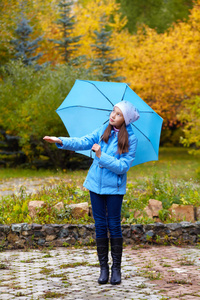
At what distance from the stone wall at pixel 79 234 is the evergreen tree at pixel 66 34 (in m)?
17.3

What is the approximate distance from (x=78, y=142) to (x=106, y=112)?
2.63ft

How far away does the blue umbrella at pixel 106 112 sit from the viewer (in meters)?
4.88

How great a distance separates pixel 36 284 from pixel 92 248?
1714mm

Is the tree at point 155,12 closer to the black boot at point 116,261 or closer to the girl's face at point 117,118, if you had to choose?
the girl's face at point 117,118

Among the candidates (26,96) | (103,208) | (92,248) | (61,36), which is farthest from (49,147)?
(103,208)

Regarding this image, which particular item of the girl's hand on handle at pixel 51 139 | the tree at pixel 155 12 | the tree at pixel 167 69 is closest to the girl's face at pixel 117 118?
the girl's hand on handle at pixel 51 139

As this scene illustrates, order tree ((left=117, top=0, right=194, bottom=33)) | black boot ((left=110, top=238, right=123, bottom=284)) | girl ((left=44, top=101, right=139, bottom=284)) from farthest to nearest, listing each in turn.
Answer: tree ((left=117, top=0, right=194, bottom=33))
black boot ((left=110, top=238, right=123, bottom=284))
girl ((left=44, top=101, right=139, bottom=284))

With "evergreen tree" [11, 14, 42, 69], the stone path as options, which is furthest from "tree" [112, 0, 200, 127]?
the stone path

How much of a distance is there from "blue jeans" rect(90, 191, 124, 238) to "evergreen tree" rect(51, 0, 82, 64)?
61.9 ft

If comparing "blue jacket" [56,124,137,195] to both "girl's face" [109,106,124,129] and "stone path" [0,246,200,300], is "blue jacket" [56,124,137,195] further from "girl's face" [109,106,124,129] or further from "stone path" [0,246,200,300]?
"stone path" [0,246,200,300]

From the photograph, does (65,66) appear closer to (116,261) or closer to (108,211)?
(108,211)

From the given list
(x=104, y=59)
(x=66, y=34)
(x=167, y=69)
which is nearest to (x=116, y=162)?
(x=104, y=59)

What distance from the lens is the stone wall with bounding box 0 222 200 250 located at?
19.7 feet

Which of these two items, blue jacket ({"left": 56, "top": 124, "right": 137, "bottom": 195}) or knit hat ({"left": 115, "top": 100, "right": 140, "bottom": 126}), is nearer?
blue jacket ({"left": 56, "top": 124, "right": 137, "bottom": 195})
